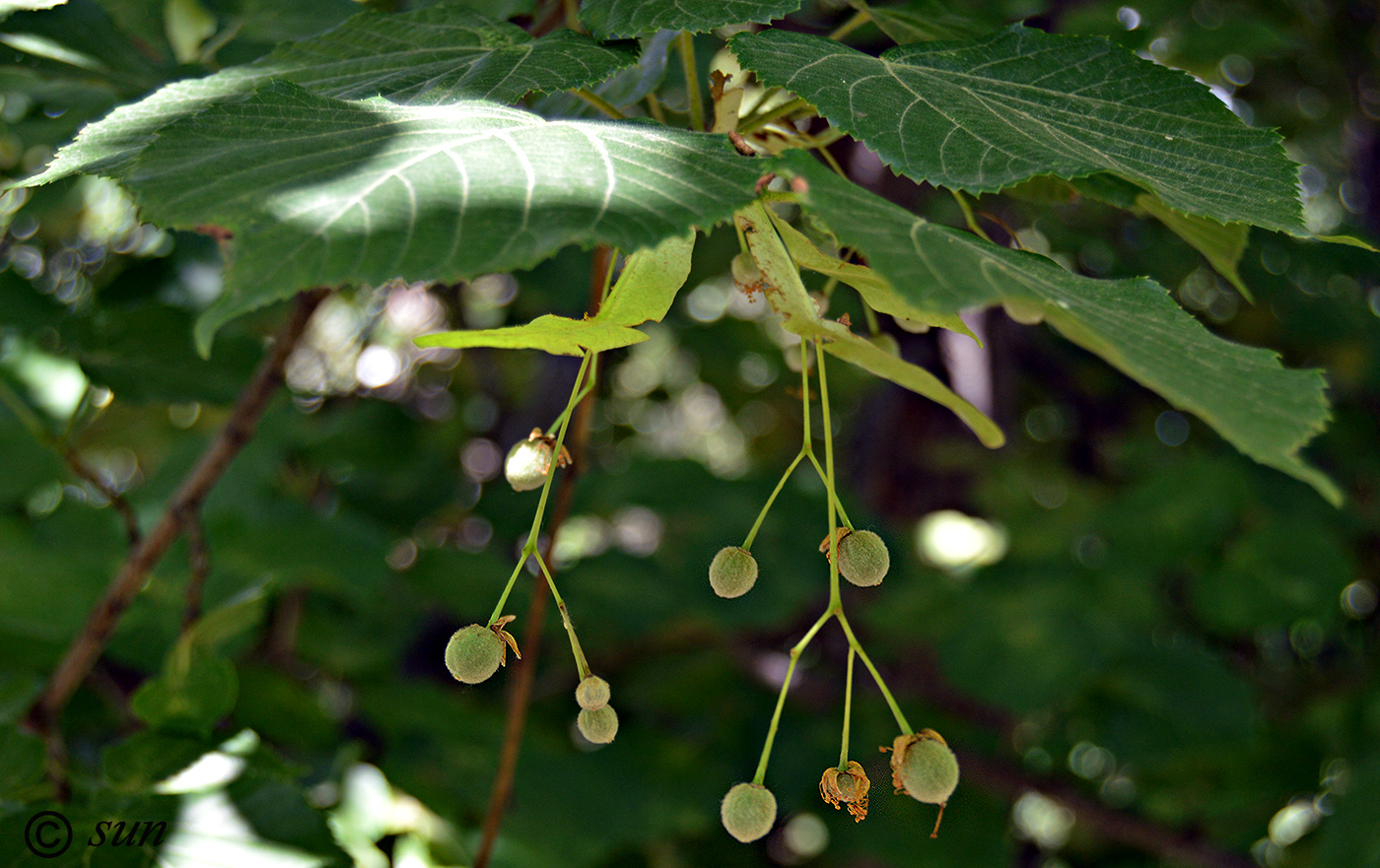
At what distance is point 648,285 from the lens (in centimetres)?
54

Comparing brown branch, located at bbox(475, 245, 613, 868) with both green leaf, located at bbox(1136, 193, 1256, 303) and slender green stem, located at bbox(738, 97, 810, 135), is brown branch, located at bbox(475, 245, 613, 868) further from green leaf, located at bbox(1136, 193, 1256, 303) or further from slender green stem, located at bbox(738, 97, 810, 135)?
green leaf, located at bbox(1136, 193, 1256, 303)

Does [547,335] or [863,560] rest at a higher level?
[547,335]

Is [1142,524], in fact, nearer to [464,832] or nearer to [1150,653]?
[1150,653]

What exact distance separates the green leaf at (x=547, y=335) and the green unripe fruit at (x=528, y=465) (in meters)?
0.11

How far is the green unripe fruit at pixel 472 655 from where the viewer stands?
58cm

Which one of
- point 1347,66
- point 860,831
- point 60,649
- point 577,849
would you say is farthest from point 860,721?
point 1347,66

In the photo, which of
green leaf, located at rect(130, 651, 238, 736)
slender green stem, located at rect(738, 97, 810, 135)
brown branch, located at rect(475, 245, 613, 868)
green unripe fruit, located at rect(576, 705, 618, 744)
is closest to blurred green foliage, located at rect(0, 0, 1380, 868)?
green leaf, located at rect(130, 651, 238, 736)

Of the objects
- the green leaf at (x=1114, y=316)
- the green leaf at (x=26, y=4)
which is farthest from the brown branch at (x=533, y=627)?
the green leaf at (x=26, y=4)

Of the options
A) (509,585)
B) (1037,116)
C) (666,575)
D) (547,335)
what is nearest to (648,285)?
(547,335)

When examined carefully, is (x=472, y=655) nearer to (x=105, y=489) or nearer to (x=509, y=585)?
(x=509, y=585)

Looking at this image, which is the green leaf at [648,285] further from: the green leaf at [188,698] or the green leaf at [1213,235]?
the green leaf at [188,698]

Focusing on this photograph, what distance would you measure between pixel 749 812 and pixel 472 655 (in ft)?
0.71

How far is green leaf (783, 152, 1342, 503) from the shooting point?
404 mm

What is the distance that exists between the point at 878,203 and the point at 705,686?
5.67 feet
